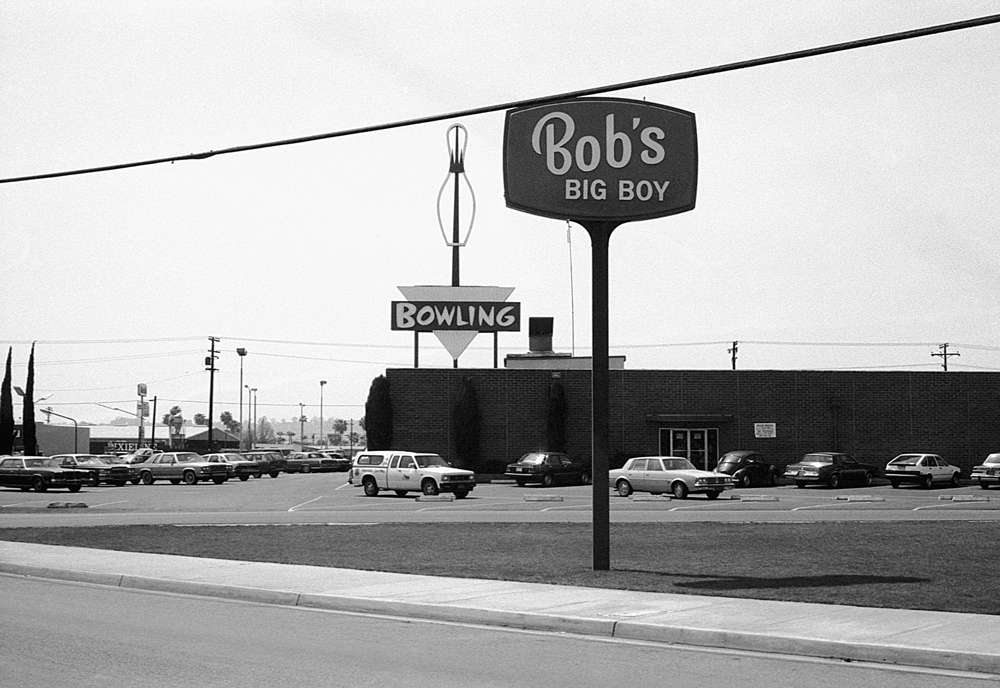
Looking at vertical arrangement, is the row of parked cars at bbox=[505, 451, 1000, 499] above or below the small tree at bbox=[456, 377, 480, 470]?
below

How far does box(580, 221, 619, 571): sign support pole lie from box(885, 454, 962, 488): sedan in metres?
35.5

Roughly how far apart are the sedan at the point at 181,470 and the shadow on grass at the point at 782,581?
43.4 meters

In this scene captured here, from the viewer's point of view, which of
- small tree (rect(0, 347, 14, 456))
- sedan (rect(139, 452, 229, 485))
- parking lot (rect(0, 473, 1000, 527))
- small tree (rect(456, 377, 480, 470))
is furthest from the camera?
small tree (rect(0, 347, 14, 456))

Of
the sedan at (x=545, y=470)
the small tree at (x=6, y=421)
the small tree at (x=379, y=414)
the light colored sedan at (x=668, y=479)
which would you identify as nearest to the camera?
the light colored sedan at (x=668, y=479)

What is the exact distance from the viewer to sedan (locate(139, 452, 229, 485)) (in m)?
54.9

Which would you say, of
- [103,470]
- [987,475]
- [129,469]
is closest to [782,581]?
[987,475]

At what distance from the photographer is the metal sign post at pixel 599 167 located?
16172mm

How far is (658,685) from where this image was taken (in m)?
8.43

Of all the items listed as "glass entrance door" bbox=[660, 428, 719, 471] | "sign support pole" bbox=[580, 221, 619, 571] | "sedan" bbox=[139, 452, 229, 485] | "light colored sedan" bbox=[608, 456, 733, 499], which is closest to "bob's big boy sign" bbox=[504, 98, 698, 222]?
"sign support pole" bbox=[580, 221, 619, 571]

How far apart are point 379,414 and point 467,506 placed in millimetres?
19422

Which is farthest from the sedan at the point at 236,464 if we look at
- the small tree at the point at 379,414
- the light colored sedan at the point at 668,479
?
the light colored sedan at the point at 668,479

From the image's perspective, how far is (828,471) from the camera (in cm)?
4716

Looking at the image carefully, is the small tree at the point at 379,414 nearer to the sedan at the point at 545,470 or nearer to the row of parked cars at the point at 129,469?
the sedan at the point at 545,470

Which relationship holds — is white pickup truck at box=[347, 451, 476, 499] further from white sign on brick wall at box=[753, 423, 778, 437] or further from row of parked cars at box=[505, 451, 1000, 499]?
white sign on brick wall at box=[753, 423, 778, 437]
